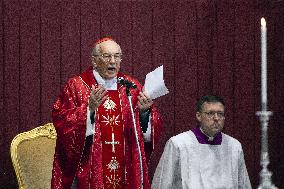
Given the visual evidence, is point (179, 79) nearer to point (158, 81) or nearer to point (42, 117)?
point (42, 117)

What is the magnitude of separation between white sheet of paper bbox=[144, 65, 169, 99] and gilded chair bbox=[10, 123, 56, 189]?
160 centimetres

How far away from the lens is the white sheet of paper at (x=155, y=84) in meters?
3.81

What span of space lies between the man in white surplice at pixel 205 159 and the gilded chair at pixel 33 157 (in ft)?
3.31

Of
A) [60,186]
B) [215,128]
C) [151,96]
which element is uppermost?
[151,96]

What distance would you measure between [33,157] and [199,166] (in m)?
1.42

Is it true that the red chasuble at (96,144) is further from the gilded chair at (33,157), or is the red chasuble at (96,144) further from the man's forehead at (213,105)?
the gilded chair at (33,157)

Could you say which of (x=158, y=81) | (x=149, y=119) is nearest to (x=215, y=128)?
(x=149, y=119)

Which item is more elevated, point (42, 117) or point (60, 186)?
point (42, 117)

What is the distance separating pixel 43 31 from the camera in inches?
225

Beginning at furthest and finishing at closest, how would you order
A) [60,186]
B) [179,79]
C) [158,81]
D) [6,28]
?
[179,79] → [6,28] → [60,186] → [158,81]

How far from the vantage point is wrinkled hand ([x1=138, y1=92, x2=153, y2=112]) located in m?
3.90

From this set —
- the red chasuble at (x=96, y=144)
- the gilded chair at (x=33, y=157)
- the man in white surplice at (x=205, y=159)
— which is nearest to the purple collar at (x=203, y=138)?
the man in white surplice at (x=205, y=159)

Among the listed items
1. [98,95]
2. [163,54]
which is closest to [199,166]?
[98,95]

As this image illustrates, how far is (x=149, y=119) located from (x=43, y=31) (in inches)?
78.8
